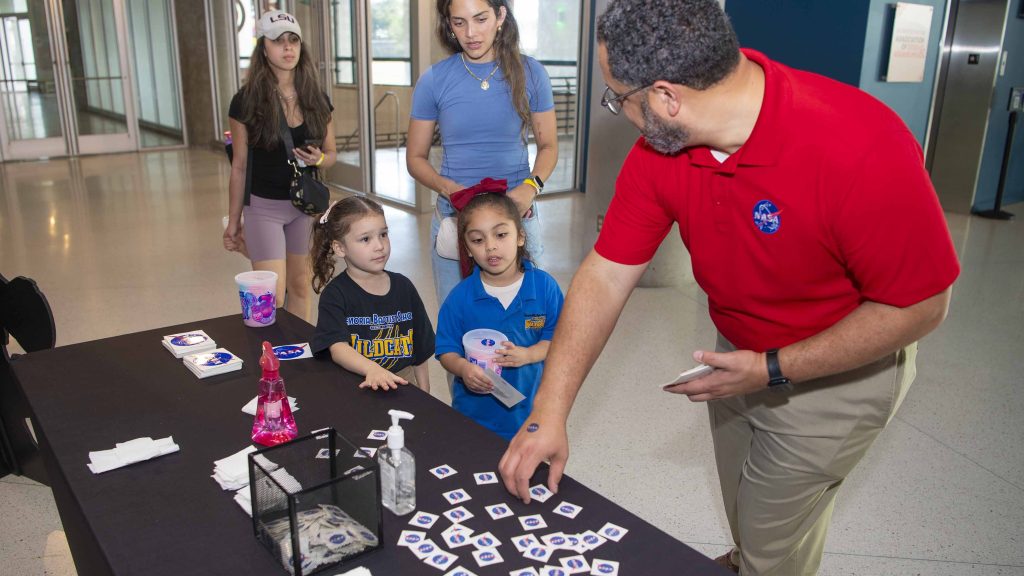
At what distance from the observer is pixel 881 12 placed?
5.43m

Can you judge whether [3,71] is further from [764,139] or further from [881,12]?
[764,139]

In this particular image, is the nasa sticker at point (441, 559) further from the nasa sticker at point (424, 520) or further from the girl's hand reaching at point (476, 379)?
the girl's hand reaching at point (476, 379)

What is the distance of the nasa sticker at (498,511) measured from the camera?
4.83ft

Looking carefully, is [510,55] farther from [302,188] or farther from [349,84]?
[349,84]

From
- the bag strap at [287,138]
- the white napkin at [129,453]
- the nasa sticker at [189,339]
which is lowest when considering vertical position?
the white napkin at [129,453]

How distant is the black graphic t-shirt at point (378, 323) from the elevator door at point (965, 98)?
717cm

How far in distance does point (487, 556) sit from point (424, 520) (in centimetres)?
16

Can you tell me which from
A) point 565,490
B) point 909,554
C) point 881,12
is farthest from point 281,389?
point 881,12

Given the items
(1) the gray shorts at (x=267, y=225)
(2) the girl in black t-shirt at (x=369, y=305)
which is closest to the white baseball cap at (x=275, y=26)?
(1) the gray shorts at (x=267, y=225)

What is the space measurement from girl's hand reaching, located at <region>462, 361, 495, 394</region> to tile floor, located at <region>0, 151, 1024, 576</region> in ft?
2.98

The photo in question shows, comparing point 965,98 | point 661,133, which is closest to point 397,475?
point 661,133

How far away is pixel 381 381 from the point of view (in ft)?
6.57

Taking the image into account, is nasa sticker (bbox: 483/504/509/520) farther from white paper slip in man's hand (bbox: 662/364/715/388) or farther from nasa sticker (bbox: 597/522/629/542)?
white paper slip in man's hand (bbox: 662/364/715/388)

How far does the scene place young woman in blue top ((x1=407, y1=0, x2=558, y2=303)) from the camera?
115 inches
